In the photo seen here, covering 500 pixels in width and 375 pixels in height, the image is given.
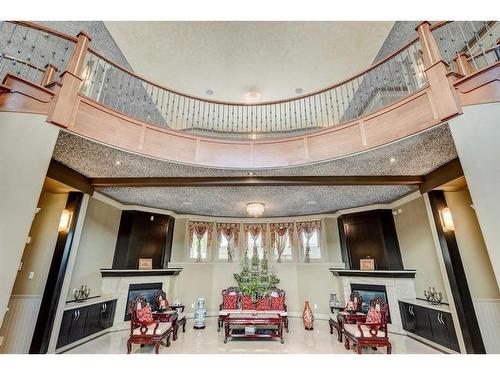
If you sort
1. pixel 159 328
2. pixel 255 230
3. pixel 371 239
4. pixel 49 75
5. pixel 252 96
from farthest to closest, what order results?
pixel 255 230, pixel 252 96, pixel 371 239, pixel 159 328, pixel 49 75

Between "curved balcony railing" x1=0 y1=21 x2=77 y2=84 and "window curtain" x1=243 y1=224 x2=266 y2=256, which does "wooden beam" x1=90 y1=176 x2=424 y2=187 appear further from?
"window curtain" x1=243 y1=224 x2=266 y2=256

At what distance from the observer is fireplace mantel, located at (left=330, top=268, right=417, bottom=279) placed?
5613 millimetres

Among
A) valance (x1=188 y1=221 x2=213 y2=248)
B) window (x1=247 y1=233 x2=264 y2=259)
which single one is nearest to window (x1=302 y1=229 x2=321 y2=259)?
window (x1=247 y1=233 x2=264 y2=259)

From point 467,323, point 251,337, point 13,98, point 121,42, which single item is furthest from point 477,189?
point 121,42

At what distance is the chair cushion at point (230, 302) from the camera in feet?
21.0

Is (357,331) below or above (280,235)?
below

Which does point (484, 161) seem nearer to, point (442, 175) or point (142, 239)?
point (442, 175)

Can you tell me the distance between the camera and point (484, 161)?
7.99ft

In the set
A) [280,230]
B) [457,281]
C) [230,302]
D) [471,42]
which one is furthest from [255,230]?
[471,42]

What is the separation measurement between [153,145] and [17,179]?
1.74 meters

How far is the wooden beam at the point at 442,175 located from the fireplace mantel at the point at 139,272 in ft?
21.8

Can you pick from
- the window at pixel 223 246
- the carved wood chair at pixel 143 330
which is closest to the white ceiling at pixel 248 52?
the window at pixel 223 246

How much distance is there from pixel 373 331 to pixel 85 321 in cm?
555
